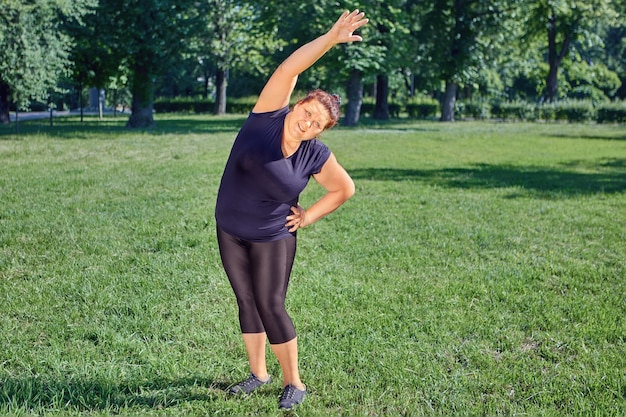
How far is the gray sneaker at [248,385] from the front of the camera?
12.5 feet

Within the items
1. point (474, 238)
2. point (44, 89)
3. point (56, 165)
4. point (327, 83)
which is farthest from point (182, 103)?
point (474, 238)

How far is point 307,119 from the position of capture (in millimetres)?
3295

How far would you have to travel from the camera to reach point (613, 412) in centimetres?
364

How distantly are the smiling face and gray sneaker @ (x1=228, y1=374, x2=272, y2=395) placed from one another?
64.5 inches

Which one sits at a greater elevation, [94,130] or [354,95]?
[354,95]

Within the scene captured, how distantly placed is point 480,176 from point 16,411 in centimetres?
1245

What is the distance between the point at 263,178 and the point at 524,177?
12064 millimetres

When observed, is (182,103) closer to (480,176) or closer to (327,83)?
(327,83)

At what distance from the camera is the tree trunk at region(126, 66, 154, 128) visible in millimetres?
27625

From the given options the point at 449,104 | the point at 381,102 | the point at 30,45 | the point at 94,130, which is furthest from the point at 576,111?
the point at 30,45

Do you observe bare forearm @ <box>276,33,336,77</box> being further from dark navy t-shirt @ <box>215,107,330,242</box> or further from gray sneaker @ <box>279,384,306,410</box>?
gray sneaker @ <box>279,384,306,410</box>

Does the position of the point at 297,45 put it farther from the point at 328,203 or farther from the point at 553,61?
the point at 328,203

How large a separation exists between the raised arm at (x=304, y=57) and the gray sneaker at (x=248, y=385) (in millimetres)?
1786

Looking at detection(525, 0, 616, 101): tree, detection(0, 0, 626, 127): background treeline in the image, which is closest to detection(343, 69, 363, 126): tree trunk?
detection(0, 0, 626, 127): background treeline
